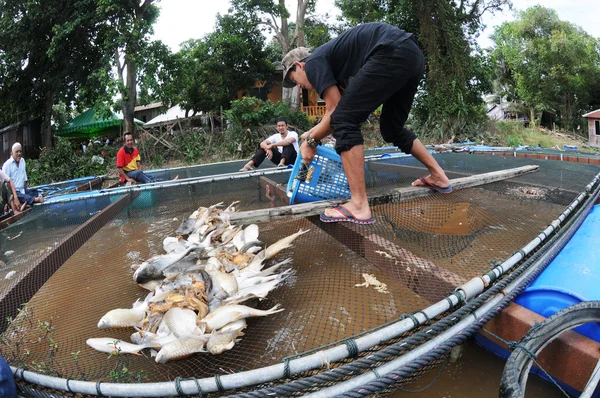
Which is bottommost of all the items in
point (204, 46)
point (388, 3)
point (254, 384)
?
point (254, 384)

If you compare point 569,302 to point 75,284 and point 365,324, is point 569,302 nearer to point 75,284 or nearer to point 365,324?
point 365,324

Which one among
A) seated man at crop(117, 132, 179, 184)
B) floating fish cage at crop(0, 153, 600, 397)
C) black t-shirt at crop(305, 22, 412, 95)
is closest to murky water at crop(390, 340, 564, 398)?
floating fish cage at crop(0, 153, 600, 397)

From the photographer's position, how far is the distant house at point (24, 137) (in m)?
14.6

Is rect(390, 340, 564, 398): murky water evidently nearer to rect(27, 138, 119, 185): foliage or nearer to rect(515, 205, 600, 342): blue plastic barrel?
rect(515, 205, 600, 342): blue plastic barrel

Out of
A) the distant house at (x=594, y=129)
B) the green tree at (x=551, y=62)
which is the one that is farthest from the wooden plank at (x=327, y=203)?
the green tree at (x=551, y=62)

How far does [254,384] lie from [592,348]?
3.99 feet

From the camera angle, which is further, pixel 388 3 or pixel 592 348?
pixel 388 3

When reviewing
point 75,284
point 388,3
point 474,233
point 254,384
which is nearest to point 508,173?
point 474,233

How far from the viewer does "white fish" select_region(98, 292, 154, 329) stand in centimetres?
175

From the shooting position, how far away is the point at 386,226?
2.60 m

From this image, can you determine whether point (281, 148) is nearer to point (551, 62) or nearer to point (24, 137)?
point (24, 137)

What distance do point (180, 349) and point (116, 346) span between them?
0.31m

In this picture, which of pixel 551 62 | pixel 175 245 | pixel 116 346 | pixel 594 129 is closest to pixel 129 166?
pixel 175 245

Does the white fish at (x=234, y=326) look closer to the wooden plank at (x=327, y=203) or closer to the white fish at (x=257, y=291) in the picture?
the white fish at (x=257, y=291)
